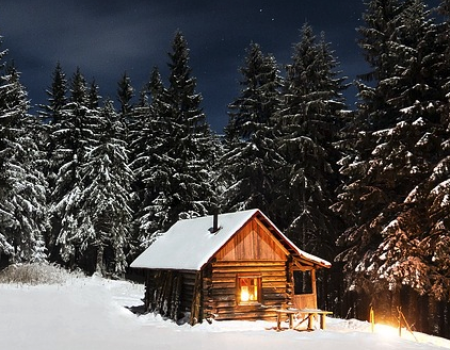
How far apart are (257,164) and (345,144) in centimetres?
676

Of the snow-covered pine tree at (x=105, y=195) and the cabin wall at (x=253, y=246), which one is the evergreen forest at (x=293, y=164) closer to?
the snow-covered pine tree at (x=105, y=195)

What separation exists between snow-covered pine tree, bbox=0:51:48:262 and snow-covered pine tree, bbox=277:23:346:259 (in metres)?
17.7

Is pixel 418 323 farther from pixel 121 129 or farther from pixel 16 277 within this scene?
pixel 121 129

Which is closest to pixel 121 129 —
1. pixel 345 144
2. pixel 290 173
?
pixel 290 173

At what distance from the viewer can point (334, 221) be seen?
29.9 meters

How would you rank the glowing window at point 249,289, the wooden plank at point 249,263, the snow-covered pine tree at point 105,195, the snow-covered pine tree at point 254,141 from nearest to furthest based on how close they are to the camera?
the wooden plank at point 249,263
the glowing window at point 249,289
the snow-covered pine tree at point 254,141
the snow-covered pine tree at point 105,195

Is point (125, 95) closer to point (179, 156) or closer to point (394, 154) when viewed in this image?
point (179, 156)

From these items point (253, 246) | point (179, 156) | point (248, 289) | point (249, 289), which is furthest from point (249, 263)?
point (179, 156)

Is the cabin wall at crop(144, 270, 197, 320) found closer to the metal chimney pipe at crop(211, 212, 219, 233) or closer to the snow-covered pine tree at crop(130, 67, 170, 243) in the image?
the metal chimney pipe at crop(211, 212, 219, 233)

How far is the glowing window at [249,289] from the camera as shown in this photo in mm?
22428

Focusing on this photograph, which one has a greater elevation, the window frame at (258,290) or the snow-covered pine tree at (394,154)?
the snow-covered pine tree at (394,154)

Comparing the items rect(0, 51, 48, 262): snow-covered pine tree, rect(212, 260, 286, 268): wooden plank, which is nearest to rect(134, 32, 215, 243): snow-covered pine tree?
rect(0, 51, 48, 262): snow-covered pine tree

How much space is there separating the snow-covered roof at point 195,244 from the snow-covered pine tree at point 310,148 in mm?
5736

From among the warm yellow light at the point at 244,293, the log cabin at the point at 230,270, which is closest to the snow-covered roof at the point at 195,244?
the log cabin at the point at 230,270
